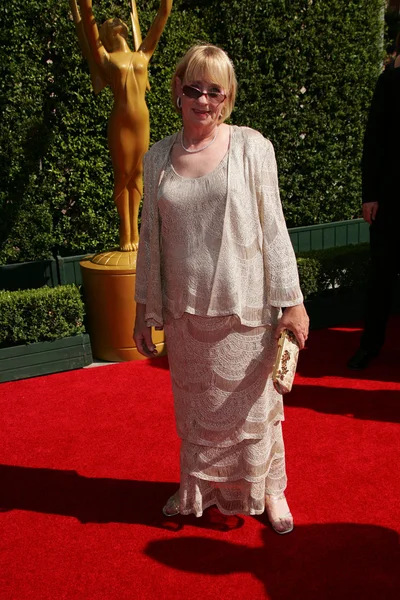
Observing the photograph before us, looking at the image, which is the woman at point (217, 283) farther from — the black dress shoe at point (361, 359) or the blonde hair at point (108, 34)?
the blonde hair at point (108, 34)

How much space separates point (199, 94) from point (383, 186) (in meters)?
2.65

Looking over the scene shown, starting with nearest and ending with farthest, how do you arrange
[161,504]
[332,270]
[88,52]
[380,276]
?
[161,504] → [380,276] → [88,52] → [332,270]

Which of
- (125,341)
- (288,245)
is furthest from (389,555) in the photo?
(125,341)

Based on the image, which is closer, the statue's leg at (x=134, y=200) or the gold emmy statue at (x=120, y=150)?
the gold emmy statue at (x=120, y=150)

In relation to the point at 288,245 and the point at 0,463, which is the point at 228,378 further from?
the point at 0,463

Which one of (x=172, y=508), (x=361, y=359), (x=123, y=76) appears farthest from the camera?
(x=123, y=76)

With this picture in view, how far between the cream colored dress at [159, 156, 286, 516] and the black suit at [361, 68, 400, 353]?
2.30m

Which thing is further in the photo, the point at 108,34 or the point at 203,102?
the point at 108,34

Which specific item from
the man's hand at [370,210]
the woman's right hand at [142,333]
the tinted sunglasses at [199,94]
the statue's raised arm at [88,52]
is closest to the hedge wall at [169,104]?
the statue's raised arm at [88,52]

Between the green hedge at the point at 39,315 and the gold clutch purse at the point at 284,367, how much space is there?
307 cm

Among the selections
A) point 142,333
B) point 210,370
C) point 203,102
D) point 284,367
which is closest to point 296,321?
point 284,367

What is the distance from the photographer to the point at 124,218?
5602 millimetres

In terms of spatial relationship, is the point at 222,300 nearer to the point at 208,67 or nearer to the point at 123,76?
the point at 208,67

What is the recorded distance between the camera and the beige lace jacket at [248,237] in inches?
98.5
